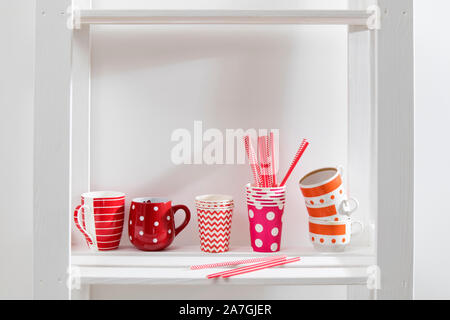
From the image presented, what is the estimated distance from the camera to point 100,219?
792 millimetres

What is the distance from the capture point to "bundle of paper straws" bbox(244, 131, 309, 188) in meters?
0.80

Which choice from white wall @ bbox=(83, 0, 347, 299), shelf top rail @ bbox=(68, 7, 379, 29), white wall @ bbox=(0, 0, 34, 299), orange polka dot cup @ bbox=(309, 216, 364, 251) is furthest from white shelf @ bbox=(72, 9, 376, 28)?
orange polka dot cup @ bbox=(309, 216, 364, 251)

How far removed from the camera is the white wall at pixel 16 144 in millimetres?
879

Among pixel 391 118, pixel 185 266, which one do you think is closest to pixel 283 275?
pixel 185 266

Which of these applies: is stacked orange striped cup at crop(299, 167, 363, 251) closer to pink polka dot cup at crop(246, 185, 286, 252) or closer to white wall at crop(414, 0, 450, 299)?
pink polka dot cup at crop(246, 185, 286, 252)

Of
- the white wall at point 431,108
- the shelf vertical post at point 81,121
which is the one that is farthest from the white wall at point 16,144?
the white wall at point 431,108

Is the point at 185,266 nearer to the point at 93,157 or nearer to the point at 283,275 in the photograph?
the point at 283,275

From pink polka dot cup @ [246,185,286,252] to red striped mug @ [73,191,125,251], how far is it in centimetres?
25

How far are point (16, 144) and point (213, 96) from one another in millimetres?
428

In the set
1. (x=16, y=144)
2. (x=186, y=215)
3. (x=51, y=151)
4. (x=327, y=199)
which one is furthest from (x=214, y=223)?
(x=16, y=144)

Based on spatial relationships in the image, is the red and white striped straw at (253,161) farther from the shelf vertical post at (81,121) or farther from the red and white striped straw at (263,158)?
the shelf vertical post at (81,121)

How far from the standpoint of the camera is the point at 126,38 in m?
0.86

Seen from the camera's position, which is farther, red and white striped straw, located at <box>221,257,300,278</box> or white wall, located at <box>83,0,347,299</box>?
white wall, located at <box>83,0,347,299</box>
